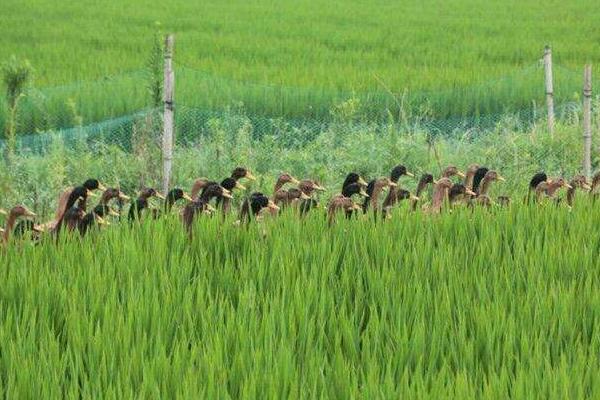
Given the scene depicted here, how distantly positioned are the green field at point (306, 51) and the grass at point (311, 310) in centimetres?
447

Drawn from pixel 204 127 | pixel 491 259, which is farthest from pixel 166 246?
pixel 204 127

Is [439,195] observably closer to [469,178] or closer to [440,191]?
[440,191]

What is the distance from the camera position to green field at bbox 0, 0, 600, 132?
11617 millimetres

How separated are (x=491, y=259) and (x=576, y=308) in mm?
634

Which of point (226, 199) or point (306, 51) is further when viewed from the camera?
point (306, 51)

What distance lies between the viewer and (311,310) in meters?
3.78

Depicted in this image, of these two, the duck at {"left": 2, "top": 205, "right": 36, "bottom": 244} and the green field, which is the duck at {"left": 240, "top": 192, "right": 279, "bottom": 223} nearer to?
the duck at {"left": 2, "top": 205, "right": 36, "bottom": 244}

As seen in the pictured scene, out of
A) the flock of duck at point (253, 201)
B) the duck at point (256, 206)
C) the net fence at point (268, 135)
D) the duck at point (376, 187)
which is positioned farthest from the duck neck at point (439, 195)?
the net fence at point (268, 135)

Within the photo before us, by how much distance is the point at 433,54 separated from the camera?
15328mm

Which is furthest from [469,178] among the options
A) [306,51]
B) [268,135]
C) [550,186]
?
[306,51]

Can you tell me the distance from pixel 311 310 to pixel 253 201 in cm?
142

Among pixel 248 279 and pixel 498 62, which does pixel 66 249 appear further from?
pixel 498 62

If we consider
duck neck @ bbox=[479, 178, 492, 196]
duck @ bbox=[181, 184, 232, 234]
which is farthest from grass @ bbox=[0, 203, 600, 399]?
duck neck @ bbox=[479, 178, 492, 196]

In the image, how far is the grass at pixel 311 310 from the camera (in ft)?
→ 10.0
